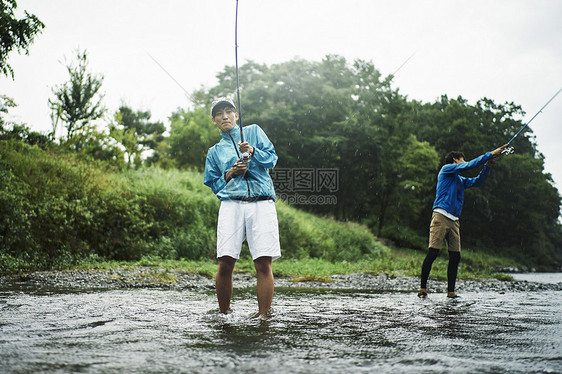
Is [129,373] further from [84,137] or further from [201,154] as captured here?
[201,154]

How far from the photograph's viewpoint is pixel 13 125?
66.3 feet

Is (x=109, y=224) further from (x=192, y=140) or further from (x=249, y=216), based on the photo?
(x=192, y=140)

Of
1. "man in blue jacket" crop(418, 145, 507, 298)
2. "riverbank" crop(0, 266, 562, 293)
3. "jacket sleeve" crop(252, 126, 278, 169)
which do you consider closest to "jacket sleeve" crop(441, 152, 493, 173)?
"man in blue jacket" crop(418, 145, 507, 298)

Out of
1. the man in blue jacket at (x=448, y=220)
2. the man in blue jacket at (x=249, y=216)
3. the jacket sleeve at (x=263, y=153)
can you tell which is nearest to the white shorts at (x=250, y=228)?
the man in blue jacket at (x=249, y=216)

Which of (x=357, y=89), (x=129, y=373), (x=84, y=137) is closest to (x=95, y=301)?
(x=129, y=373)

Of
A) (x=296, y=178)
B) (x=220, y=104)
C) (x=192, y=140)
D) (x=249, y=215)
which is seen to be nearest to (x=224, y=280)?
(x=249, y=215)

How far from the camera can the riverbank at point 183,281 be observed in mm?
7664

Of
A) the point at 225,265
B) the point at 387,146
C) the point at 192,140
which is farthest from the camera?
the point at 387,146

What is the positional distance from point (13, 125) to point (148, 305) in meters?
18.4

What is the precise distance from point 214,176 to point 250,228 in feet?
2.09

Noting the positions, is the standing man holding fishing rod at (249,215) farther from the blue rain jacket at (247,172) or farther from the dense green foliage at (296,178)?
the dense green foliage at (296,178)

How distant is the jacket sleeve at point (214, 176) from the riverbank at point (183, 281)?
11.3ft

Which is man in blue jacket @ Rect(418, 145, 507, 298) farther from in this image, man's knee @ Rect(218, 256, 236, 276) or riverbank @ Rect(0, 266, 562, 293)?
man's knee @ Rect(218, 256, 236, 276)

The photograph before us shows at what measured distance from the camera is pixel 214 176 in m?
4.50
